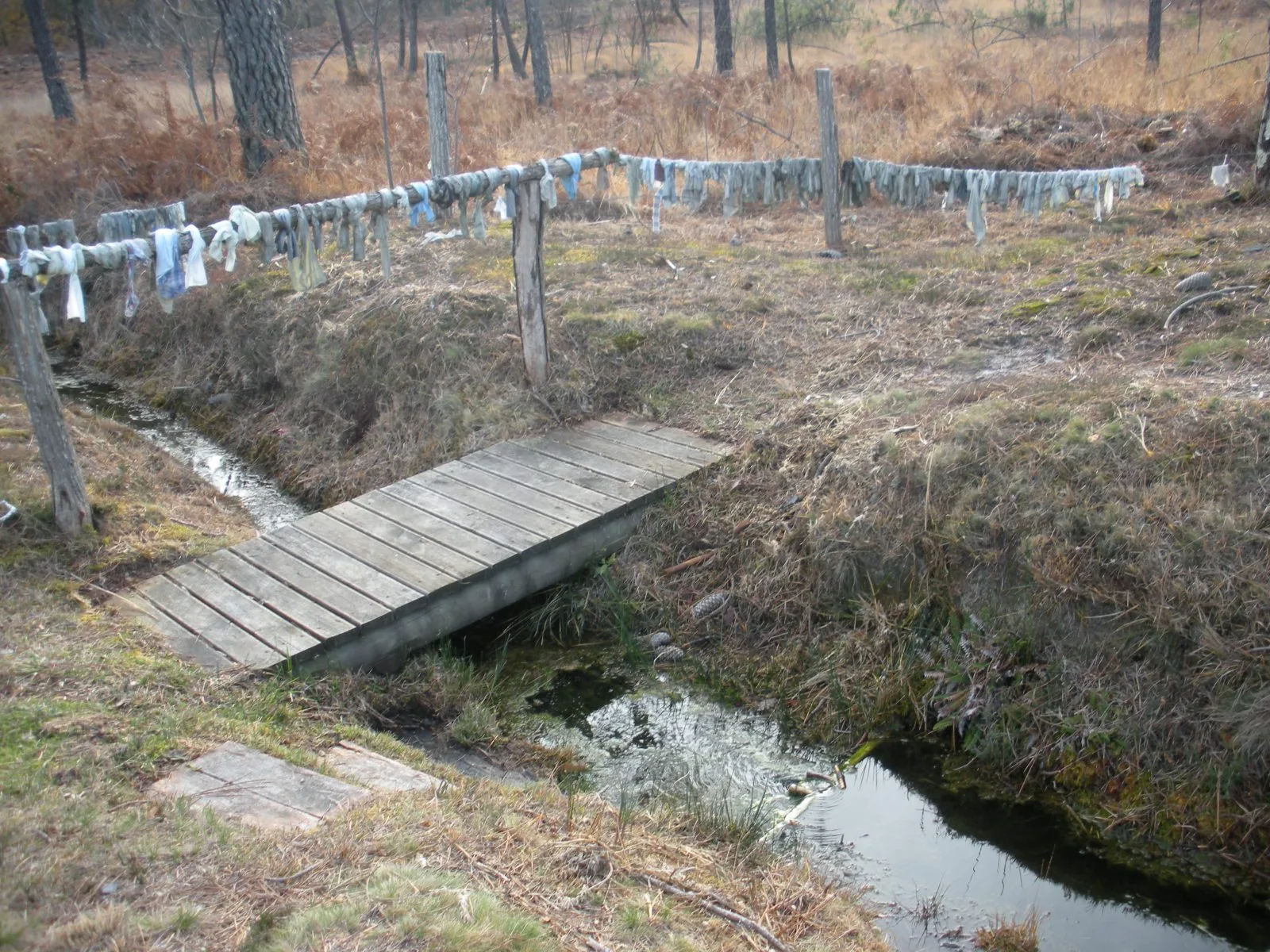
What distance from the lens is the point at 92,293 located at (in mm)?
10539

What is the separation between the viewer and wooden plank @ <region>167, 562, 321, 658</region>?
174 inches

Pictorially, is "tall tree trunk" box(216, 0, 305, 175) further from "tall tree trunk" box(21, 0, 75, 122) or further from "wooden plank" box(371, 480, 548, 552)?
"wooden plank" box(371, 480, 548, 552)

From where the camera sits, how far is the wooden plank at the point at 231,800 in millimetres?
3088

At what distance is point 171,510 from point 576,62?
21.9m

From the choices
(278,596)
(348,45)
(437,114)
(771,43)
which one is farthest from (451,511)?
(771,43)

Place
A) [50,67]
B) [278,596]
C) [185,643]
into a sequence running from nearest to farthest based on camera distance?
1. [185,643]
2. [278,596]
3. [50,67]

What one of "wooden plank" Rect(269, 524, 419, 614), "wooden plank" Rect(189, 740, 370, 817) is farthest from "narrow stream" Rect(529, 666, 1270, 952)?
"wooden plank" Rect(189, 740, 370, 817)

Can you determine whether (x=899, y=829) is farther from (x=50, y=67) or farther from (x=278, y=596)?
(x=50, y=67)

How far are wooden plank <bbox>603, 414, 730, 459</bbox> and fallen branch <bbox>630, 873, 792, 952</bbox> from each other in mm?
3149

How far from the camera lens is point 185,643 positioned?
4402mm

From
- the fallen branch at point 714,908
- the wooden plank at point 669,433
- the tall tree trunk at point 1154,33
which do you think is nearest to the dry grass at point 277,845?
the fallen branch at point 714,908

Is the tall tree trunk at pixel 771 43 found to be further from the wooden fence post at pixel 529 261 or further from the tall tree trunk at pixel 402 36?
the wooden fence post at pixel 529 261

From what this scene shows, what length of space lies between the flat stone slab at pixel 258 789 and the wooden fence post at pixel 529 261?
140 inches

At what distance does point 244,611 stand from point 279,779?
4.81ft
